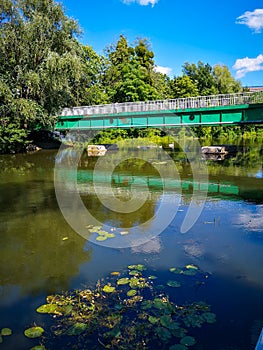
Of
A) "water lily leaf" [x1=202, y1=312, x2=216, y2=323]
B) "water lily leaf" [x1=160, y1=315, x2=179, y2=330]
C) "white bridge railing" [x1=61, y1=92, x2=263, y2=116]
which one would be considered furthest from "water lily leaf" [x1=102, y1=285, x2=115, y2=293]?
"white bridge railing" [x1=61, y1=92, x2=263, y2=116]

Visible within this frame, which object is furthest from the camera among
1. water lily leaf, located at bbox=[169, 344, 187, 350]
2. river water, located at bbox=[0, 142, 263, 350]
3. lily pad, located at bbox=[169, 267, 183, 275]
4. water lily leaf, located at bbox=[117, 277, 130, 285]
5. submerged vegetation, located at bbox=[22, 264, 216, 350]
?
lily pad, located at bbox=[169, 267, 183, 275]

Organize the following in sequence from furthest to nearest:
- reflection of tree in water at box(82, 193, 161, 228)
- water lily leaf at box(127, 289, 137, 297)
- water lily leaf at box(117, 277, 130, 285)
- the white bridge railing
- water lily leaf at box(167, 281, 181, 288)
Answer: the white bridge railing → reflection of tree in water at box(82, 193, 161, 228) → water lily leaf at box(117, 277, 130, 285) → water lily leaf at box(167, 281, 181, 288) → water lily leaf at box(127, 289, 137, 297)

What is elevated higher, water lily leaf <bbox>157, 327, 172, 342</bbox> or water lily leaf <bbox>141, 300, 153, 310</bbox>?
water lily leaf <bbox>141, 300, 153, 310</bbox>

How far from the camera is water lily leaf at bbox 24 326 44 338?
4.18 m

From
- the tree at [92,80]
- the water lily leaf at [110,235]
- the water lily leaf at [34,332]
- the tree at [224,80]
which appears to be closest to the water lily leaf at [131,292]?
the water lily leaf at [34,332]

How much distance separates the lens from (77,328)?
14.0 feet

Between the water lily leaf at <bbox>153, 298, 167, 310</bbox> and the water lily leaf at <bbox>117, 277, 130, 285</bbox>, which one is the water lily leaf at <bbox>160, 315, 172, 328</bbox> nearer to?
the water lily leaf at <bbox>153, 298, 167, 310</bbox>

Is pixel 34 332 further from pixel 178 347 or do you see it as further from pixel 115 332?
pixel 178 347

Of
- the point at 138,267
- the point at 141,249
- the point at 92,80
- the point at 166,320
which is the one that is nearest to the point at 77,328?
the point at 166,320

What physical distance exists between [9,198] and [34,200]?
3.68 feet

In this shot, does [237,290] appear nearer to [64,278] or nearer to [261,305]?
[261,305]

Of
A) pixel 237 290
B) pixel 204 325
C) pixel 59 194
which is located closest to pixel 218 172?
pixel 59 194

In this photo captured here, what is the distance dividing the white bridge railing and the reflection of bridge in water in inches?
465

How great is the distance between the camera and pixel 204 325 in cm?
431
